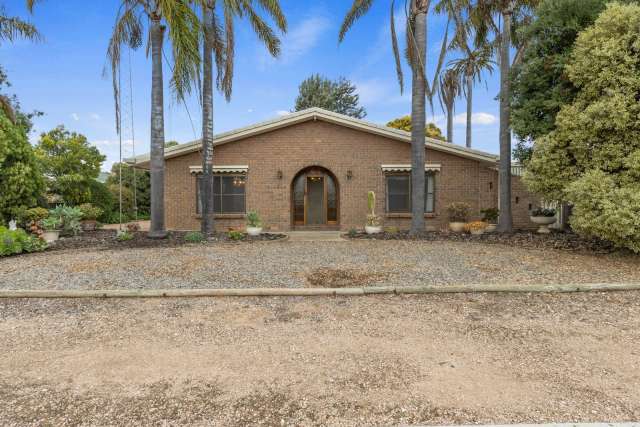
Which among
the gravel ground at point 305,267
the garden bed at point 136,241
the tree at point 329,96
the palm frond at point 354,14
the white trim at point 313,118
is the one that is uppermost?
the tree at point 329,96

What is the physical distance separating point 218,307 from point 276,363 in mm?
1721

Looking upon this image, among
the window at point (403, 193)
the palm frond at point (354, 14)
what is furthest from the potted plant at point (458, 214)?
the palm frond at point (354, 14)

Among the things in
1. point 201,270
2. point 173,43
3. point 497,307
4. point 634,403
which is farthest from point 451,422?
point 173,43

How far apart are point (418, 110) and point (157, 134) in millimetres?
8296

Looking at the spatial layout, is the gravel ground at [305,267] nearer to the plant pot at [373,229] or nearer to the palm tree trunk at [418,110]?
the palm tree trunk at [418,110]

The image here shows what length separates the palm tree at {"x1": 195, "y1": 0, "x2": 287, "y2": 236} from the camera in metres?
10.4

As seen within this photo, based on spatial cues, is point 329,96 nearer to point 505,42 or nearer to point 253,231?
point 505,42

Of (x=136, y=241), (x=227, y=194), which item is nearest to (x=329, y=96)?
(x=227, y=194)

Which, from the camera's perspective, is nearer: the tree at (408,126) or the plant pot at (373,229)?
the plant pot at (373,229)

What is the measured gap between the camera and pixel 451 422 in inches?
82.4

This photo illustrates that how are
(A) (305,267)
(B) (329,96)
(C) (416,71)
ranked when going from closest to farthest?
(A) (305,267) < (C) (416,71) < (B) (329,96)

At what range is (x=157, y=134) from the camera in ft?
33.8

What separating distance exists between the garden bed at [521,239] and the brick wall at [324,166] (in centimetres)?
219

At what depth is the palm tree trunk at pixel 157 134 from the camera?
1015 centimetres
